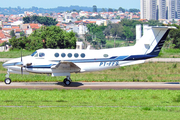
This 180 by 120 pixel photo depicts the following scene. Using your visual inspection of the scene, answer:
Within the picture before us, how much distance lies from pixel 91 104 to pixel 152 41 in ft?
33.6

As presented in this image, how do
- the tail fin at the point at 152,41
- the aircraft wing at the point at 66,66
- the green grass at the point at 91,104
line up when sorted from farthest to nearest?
the tail fin at the point at 152,41 < the aircraft wing at the point at 66,66 < the green grass at the point at 91,104

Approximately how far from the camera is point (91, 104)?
1581 centimetres

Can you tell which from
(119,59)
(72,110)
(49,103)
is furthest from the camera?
(119,59)

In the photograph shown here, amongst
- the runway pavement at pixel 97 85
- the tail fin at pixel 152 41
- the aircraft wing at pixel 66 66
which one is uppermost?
the tail fin at pixel 152 41

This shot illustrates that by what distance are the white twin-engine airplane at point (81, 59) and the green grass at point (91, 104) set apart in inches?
136

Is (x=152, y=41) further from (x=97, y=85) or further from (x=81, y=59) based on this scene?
(x=81, y=59)

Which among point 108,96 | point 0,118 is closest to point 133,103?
point 108,96

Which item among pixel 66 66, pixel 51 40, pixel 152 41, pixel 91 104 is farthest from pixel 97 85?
pixel 51 40

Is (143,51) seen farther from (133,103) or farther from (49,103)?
(49,103)

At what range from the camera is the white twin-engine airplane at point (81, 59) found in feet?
74.8

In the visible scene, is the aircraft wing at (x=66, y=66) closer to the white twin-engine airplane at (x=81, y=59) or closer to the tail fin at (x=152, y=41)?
the white twin-engine airplane at (x=81, y=59)

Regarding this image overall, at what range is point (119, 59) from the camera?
23.9 m

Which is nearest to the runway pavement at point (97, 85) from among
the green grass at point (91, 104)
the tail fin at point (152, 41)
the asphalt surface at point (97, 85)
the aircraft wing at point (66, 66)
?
the asphalt surface at point (97, 85)

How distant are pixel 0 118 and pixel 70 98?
5912mm
